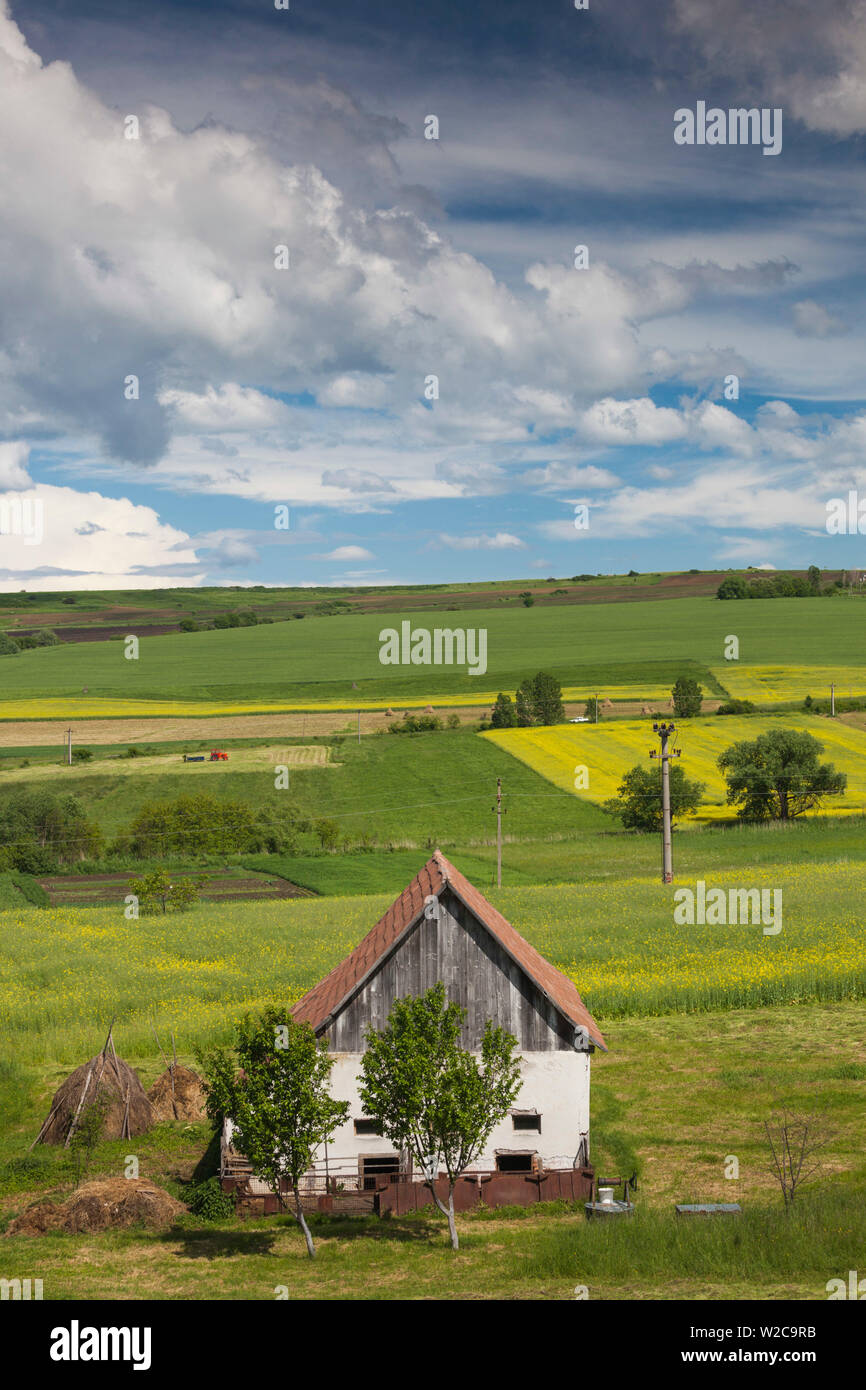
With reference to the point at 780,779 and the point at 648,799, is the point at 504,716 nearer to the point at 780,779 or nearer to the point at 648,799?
the point at 648,799

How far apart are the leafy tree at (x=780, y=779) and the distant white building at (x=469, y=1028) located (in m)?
61.3

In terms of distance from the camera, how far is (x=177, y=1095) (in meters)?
33.7

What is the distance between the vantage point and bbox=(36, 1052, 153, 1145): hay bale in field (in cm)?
3027

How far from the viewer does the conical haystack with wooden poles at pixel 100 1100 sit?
30.2 metres

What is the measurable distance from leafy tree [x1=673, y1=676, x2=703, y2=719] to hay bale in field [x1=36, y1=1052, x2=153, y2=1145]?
89601 mm

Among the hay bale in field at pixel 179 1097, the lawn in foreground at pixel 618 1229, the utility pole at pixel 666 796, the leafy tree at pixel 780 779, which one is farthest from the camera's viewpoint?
the leafy tree at pixel 780 779

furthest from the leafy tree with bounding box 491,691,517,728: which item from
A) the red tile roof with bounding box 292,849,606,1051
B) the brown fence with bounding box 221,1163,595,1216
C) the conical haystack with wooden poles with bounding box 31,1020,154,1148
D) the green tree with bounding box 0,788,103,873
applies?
the brown fence with bounding box 221,1163,595,1216

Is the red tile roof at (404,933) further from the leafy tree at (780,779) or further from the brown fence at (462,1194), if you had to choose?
the leafy tree at (780,779)

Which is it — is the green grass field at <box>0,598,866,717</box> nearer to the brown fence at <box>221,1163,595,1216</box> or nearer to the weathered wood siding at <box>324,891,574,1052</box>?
the weathered wood siding at <box>324,891,574,1052</box>

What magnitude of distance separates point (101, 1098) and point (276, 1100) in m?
8.55

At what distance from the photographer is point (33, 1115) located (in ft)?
108

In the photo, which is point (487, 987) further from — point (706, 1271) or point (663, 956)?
point (663, 956)

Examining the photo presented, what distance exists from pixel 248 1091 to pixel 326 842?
64867 millimetres

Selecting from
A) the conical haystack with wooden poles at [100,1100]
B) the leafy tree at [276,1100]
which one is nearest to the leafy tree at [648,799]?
the conical haystack with wooden poles at [100,1100]
